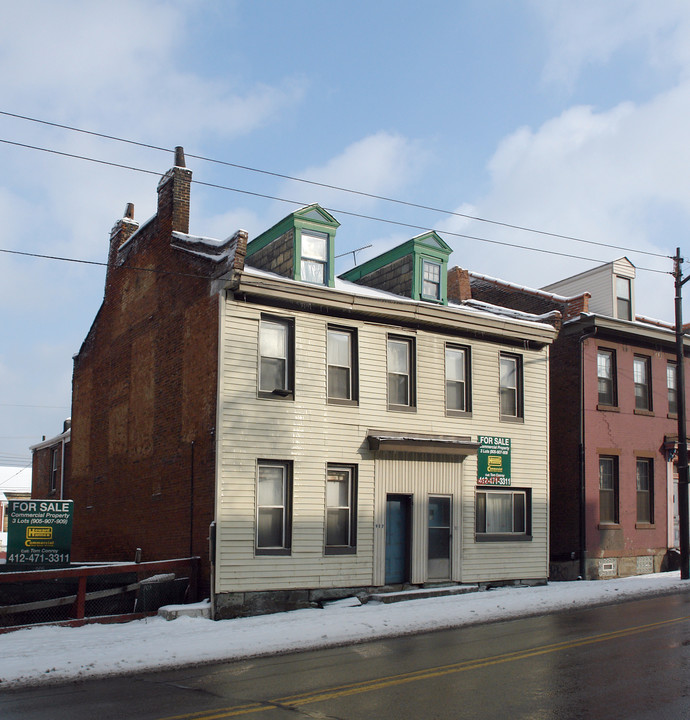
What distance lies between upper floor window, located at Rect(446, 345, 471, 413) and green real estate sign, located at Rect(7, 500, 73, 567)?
31.3 ft

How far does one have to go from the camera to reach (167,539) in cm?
1933

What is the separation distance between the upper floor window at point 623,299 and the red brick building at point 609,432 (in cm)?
3

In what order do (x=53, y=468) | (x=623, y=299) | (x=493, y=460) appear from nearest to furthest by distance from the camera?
(x=493, y=460) < (x=623, y=299) < (x=53, y=468)

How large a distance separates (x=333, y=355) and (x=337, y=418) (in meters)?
1.49

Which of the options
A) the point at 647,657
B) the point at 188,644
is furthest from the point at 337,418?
the point at 647,657

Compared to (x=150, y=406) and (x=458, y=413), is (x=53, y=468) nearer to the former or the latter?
(x=150, y=406)

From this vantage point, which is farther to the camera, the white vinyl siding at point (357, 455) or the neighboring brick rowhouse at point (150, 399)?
the neighboring brick rowhouse at point (150, 399)

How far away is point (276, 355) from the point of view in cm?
1855

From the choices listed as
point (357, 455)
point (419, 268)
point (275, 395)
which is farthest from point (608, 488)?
point (275, 395)

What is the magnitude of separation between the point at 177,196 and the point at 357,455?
802 cm

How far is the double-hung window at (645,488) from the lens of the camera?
2591 centimetres

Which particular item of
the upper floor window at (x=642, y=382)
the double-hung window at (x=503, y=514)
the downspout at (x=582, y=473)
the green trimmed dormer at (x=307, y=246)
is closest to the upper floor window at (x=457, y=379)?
the double-hung window at (x=503, y=514)

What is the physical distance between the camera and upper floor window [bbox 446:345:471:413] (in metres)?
21.3

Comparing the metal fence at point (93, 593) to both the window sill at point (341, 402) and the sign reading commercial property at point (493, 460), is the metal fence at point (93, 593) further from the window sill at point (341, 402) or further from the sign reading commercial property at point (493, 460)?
the sign reading commercial property at point (493, 460)
